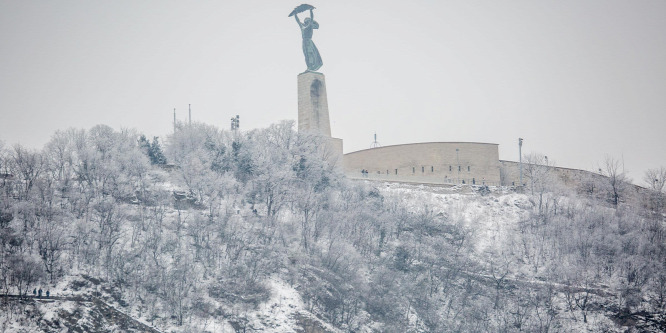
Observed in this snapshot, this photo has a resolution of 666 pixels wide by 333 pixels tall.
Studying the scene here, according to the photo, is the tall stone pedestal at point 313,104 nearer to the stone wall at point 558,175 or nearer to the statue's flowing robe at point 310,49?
the statue's flowing robe at point 310,49

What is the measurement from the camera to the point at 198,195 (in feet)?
169

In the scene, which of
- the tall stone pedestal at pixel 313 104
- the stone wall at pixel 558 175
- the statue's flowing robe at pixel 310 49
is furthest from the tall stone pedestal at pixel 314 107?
the stone wall at pixel 558 175

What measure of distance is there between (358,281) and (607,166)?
89.0 ft

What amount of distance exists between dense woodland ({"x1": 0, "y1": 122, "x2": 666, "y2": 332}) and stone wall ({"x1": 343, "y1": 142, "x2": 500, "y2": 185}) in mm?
5271

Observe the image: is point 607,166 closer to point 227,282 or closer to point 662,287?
point 662,287

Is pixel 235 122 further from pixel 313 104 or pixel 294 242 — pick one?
pixel 294 242

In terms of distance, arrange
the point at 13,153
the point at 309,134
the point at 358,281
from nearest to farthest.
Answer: the point at 358,281 < the point at 13,153 < the point at 309,134

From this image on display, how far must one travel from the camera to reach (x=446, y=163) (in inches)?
2501

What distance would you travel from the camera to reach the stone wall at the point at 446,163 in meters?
63.2

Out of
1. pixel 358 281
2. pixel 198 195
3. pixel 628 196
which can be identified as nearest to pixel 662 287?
pixel 628 196

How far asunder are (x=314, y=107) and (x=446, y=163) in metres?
12.4

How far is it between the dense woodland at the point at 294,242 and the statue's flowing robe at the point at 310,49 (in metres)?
7.79

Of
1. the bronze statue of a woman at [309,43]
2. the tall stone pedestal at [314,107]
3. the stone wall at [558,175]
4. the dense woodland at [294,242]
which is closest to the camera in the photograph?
the dense woodland at [294,242]

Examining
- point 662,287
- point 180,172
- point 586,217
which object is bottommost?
point 662,287
